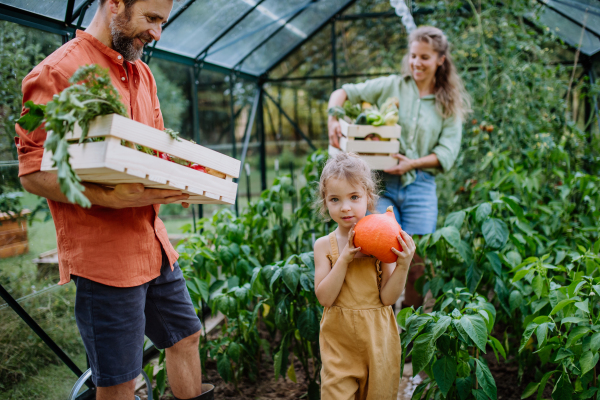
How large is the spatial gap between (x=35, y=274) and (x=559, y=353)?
2.21m

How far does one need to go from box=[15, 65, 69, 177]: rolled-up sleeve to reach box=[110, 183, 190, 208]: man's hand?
0.70 feet

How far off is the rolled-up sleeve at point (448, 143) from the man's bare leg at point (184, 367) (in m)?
1.64

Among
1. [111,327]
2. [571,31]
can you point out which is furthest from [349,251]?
[571,31]

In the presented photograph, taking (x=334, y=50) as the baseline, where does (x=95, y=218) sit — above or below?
below

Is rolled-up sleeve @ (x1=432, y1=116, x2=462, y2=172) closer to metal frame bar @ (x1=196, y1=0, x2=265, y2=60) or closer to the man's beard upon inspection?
the man's beard

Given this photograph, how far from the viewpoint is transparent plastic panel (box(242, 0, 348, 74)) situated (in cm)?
492

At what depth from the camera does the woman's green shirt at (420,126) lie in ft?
8.60

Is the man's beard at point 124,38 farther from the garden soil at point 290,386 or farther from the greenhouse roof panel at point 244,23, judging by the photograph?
the garden soil at point 290,386

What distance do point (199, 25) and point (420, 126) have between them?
192 cm

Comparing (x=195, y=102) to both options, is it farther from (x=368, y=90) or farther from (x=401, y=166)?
(x=401, y=166)

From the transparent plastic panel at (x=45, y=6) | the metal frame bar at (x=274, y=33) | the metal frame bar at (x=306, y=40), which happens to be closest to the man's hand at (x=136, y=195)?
the transparent plastic panel at (x=45, y=6)

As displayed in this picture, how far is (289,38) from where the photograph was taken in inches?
204

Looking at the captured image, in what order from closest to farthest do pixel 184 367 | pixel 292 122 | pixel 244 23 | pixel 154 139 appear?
pixel 154 139 < pixel 184 367 < pixel 244 23 < pixel 292 122

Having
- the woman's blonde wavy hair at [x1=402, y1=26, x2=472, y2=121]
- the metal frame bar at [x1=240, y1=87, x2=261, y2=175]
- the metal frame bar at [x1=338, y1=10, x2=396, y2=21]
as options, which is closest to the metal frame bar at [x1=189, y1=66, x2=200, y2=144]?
the metal frame bar at [x1=240, y1=87, x2=261, y2=175]
